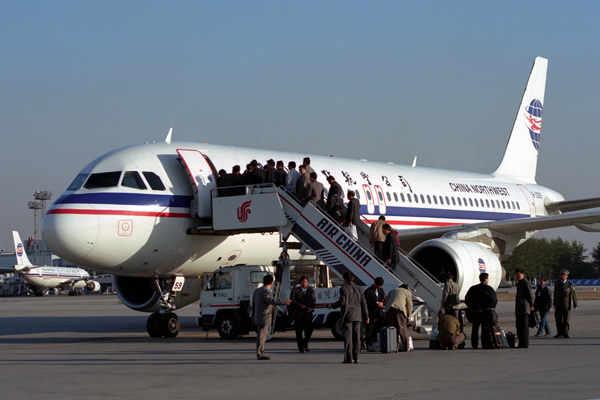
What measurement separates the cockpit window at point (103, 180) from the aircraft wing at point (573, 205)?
16049 millimetres

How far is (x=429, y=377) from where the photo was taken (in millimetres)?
9930

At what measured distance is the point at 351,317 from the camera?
479 inches

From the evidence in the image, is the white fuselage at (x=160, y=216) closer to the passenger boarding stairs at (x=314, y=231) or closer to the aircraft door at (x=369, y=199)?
the aircraft door at (x=369, y=199)

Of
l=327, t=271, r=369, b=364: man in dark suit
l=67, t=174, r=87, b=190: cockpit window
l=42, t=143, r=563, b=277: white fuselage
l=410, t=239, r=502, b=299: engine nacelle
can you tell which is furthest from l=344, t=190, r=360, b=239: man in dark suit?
l=67, t=174, r=87, b=190: cockpit window

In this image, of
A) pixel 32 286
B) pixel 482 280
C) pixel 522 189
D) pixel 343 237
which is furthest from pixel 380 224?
pixel 32 286

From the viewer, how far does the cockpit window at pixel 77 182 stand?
16.4m

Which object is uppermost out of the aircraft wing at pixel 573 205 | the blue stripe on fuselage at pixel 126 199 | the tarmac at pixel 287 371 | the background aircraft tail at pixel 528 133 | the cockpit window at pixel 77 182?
the background aircraft tail at pixel 528 133

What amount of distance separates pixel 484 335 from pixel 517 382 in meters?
4.69

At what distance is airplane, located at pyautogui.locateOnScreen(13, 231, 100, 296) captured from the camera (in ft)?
248

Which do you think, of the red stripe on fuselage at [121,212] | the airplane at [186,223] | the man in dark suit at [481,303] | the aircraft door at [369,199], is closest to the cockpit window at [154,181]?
the airplane at [186,223]

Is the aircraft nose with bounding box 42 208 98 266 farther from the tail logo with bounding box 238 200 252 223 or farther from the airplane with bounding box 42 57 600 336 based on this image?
the tail logo with bounding box 238 200 252 223

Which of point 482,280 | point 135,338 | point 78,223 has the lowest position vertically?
point 135,338

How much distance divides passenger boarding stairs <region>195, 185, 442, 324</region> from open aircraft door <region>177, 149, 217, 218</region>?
14.2 inches

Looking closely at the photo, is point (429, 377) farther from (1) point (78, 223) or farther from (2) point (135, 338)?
(2) point (135, 338)
